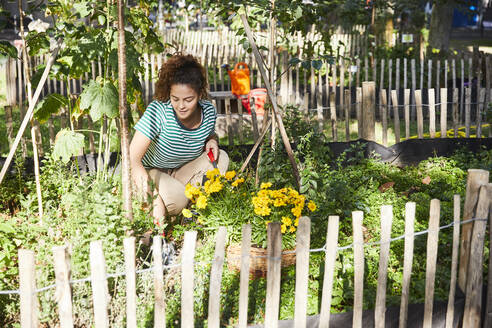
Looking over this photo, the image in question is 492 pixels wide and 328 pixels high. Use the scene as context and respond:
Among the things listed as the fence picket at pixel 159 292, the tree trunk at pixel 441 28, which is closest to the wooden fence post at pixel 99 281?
the fence picket at pixel 159 292

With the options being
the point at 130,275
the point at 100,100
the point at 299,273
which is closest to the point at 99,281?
the point at 130,275

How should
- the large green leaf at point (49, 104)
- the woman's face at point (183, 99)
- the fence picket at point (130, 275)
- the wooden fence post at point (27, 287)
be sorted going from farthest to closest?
the woman's face at point (183, 99) → the large green leaf at point (49, 104) → the fence picket at point (130, 275) → the wooden fence post at point (27, 287)

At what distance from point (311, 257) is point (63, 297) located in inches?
63.2

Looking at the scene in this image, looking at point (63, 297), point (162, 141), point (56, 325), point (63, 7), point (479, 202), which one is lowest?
point (56, 325)

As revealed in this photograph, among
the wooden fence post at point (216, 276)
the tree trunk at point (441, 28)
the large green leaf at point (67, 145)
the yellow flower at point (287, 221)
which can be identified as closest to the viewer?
the wooden fence post at point (216, 276)

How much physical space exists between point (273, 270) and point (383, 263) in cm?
54

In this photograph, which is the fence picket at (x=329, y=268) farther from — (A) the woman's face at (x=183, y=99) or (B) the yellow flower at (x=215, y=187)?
(A) the woman's face at (x=183, y=99)

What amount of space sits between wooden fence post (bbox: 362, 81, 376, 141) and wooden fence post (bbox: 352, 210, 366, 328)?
306 cm

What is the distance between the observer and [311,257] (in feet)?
10.7

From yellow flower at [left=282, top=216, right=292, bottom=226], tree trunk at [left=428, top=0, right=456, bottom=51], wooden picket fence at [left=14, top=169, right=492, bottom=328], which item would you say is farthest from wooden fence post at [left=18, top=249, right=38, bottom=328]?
tree trunk at [left=428, top=0, right=456, bottom=51]

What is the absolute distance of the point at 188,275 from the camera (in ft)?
7.32

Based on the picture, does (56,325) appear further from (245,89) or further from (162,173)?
(245,89)

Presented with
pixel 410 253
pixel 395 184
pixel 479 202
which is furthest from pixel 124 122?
pixel 395 184

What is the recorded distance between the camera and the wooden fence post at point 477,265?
2633 mm
